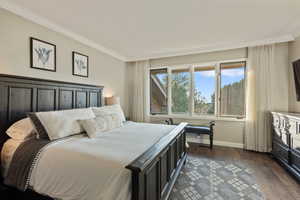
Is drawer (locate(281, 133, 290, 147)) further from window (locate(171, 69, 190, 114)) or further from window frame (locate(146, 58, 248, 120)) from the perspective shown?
window (locate(171, 69, 190, 114))

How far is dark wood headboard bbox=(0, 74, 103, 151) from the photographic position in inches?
71.1

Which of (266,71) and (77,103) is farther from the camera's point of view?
(266,71)

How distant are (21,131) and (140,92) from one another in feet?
10.3

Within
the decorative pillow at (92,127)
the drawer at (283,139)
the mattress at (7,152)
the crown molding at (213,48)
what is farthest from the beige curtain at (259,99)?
the mattress at (7,152)

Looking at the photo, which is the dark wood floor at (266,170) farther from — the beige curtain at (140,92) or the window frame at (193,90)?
the beige curtain at (140,92)

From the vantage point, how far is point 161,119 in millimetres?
4422

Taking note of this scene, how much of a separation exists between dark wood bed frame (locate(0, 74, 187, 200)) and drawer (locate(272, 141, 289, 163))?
1752mm

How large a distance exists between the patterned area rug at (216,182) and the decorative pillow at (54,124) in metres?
1.64

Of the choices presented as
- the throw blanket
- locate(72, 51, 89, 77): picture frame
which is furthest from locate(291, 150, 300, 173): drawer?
locate(72, 51, 89, 77): picture frame

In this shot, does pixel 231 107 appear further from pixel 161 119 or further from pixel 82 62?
pixel 82 62

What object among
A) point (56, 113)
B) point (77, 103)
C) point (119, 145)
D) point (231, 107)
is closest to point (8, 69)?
point (56, 113)

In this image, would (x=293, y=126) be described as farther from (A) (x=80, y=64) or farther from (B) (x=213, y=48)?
(A) (x=80, y=64)

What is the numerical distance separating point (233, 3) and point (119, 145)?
2435 millimetres

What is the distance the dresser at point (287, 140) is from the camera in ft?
6.93
